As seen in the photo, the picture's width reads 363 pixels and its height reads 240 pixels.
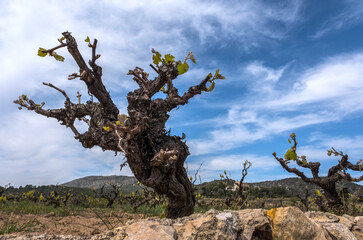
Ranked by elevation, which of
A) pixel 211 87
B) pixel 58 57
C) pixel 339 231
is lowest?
pixel 339 231

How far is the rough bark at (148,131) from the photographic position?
5160mm

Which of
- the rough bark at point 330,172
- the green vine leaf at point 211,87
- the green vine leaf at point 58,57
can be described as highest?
the green vine leaf at point 58,57

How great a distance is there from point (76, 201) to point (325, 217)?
12546mm

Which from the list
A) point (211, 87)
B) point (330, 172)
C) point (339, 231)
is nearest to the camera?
point (339, 231)

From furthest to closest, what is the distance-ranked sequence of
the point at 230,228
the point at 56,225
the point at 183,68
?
the point at 56,225, the point at 183,68, the point at 230,228

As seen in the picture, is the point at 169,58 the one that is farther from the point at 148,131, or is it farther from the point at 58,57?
the point at 58,57

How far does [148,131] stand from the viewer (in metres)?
5.53

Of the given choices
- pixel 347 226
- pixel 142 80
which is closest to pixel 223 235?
pixel 347 226

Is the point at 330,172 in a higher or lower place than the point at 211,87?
lower

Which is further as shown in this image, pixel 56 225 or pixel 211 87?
pixel 56 225

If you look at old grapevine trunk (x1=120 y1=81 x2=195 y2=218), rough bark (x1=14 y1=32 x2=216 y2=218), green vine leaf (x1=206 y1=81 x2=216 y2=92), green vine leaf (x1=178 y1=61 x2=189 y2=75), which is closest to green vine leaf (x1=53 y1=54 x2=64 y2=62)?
rough bark (x1=14 y1=32 x2=216 y2=218)

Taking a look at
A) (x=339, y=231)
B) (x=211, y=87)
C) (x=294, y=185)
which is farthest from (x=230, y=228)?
(x=294, y=185)

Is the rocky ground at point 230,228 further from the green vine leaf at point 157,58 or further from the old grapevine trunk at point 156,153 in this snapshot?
the green vine leaf at point 157,58

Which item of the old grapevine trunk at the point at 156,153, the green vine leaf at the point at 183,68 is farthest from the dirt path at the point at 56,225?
the green vine leaf at the point at 183,68
